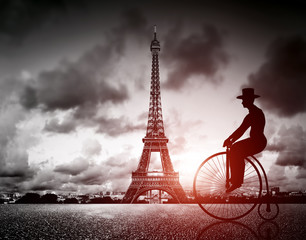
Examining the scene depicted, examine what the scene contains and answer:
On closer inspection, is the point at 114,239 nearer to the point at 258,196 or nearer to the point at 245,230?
the point at 245,230

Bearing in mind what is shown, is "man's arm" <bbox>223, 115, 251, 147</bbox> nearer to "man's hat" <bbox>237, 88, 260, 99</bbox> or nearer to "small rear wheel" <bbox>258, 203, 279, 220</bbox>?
"man's hat" <bbox>237, 88, 260, 99</bbox>

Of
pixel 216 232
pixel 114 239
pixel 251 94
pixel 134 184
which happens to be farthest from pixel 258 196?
pixel 134 184

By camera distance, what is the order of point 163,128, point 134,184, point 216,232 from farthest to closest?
point 163,128, point 134,184, point 216,232

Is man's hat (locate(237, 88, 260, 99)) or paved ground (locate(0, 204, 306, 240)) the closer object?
paved ground (locate(0, 204, 306, 240))

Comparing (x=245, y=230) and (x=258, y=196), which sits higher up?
(x=258, y=196)

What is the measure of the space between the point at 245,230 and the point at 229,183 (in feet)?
4.40

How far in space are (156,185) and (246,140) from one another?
48426 mm

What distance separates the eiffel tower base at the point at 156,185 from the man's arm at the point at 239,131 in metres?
47.0

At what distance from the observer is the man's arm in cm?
521

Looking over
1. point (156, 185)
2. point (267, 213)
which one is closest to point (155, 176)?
point (156, 185)

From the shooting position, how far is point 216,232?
448 centimetres

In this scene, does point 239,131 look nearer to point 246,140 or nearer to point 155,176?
point 246,140

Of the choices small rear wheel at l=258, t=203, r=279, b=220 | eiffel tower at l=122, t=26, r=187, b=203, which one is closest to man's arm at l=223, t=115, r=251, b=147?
small rear wheel at l=258, t=203, r=279, b=220

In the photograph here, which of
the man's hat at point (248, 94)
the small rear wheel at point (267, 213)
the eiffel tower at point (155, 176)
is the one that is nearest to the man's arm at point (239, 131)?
the man's hat at point (248, 94)
